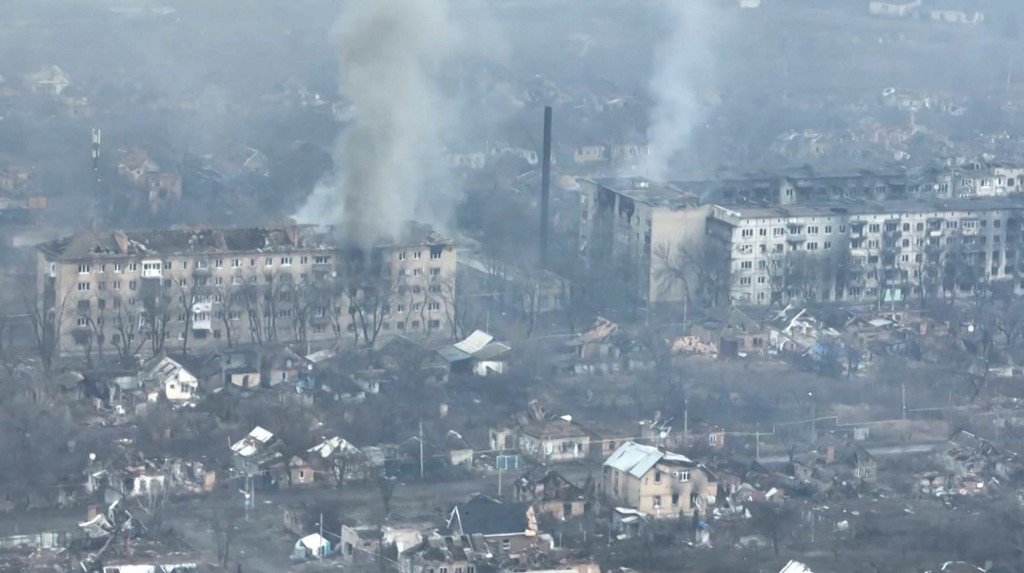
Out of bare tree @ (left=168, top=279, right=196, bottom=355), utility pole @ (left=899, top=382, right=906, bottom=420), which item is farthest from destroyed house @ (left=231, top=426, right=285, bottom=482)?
utility pole @ (left=899, top=382, right=906, bottom=420)

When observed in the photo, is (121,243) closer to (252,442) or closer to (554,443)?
(252,442)

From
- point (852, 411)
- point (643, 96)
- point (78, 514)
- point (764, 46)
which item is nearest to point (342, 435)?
point (78, 514)

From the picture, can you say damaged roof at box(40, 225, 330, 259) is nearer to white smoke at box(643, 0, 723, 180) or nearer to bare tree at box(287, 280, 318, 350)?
bare tree at box(287, 280, 318, 350)

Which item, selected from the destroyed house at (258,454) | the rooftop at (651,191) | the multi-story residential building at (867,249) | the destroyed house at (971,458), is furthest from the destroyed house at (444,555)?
the rooftop at (651,191)

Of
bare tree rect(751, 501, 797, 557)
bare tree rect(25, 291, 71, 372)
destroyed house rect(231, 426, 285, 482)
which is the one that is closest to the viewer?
bare tree rect(751, 501, 797, 557)

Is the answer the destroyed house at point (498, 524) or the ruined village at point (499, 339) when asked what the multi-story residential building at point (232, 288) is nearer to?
the ruined village at point (499, 339)

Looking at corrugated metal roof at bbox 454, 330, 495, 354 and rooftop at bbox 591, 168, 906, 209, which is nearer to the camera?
corrugated metal roof at bbox 454, 330, 495, 354
